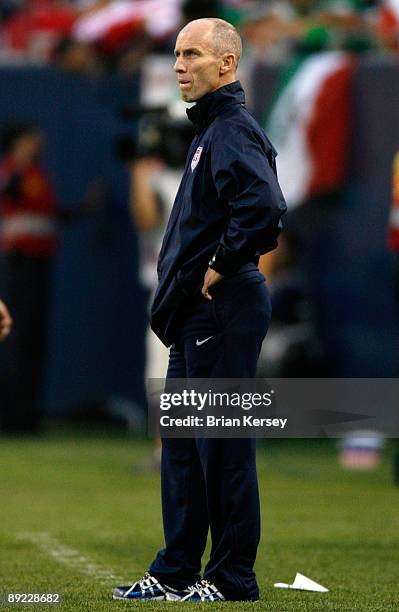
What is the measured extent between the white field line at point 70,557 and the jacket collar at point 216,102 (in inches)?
78.7

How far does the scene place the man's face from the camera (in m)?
6.02

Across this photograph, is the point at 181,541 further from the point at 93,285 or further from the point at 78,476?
the point at 93,285

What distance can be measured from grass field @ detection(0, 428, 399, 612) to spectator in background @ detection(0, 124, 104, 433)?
2.49 feet

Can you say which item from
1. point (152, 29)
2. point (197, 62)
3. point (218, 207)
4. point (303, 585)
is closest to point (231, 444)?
point (218, 207)

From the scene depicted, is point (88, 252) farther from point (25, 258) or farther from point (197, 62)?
point (197, 62)

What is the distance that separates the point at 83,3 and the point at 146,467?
740 centimetres

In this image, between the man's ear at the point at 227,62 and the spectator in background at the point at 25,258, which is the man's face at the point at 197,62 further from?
the spectator in background at the point at 25,258

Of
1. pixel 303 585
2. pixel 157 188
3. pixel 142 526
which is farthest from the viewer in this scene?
pixel 157 188

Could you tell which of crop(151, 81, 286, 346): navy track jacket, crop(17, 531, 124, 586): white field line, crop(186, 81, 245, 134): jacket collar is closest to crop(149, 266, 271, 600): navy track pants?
crop(151, 81, 286, 346): navy track jacket

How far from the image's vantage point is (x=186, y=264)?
237 inches

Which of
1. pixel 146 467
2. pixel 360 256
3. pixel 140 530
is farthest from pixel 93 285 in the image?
pixel 140 530

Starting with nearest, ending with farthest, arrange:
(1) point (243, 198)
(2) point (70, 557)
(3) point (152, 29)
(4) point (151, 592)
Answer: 1. (1) point (243, 198)
2. (4) point (151, 592)
3. (2) point (70, 557)
4. (3) point (152, 29)

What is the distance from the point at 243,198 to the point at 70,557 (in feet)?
8.52

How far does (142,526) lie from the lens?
9086 mm
